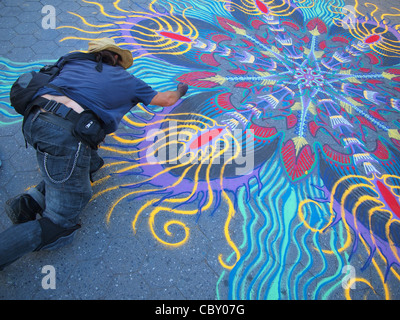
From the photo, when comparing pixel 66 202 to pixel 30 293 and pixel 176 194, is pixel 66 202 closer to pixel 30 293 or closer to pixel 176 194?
pixel 30 293

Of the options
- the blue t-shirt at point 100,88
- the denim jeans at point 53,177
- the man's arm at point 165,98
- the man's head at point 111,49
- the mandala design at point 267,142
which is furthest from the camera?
the mandala design at point 267,142

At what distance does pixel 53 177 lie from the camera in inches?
72.6

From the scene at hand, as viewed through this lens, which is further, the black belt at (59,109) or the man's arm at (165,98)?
the man's arm at (165,98)

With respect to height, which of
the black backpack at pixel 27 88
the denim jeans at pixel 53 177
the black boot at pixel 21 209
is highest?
the black backpack at pixel 27 88

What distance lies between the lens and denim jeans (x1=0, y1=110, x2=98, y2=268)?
5.76ft

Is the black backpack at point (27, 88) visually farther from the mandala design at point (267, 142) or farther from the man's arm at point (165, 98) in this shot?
the mandala design at point (267, 142)

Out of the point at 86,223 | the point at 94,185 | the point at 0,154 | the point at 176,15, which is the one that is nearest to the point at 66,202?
the point at 86,223

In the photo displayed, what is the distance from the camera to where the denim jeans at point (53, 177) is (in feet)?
5.76

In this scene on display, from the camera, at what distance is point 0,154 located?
2.50m

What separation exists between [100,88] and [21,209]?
1.00 m

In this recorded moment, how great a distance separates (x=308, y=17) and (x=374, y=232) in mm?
3748

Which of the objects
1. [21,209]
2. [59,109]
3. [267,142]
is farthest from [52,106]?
[267,142]

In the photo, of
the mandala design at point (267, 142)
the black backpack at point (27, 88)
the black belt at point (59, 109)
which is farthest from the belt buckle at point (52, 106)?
the mandala design at point (267, 142)

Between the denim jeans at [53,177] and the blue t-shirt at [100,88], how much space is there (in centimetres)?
21
